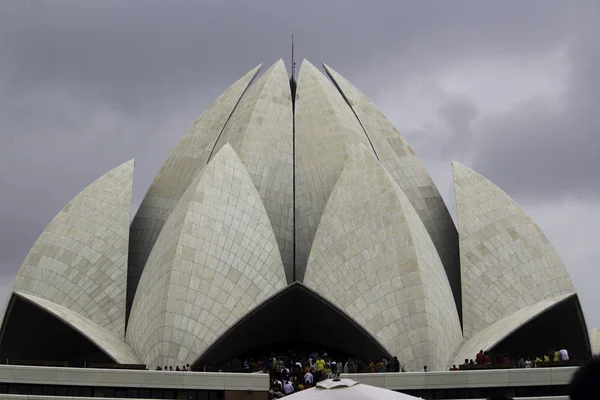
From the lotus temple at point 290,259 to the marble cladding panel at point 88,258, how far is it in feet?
0.17

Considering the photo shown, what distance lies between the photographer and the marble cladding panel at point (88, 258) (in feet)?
115

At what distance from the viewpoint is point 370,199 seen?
32.8m

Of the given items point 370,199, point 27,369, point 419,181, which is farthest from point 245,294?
point 419,181

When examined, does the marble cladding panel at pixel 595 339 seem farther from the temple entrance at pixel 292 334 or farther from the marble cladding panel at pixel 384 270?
the temple entrance at pixel 292 334

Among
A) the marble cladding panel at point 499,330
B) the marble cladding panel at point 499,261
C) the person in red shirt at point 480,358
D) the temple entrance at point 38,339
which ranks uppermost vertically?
the marble cladding panel at point 499,261

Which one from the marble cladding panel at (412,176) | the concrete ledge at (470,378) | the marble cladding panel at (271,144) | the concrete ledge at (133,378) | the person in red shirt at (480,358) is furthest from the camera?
the marble cladding panel at (412,176)

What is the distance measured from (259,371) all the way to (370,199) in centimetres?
754

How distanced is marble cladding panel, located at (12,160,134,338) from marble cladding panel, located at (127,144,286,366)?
101 inches

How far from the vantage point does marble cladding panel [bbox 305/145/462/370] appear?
3014 centimetres

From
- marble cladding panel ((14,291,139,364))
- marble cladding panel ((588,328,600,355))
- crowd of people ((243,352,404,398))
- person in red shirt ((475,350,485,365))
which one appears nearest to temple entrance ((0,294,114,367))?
marble cladding panel ((14,291,139,364))

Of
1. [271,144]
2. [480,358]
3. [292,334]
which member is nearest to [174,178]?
[271,144]

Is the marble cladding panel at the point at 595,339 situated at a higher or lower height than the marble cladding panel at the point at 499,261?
lower

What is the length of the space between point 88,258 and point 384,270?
37.5 ft

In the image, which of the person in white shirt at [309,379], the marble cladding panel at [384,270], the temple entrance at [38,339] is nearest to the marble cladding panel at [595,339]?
the marble cladding panel at [384,270]
